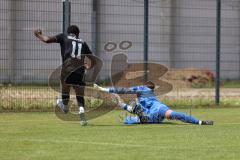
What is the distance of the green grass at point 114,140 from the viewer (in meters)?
10.2

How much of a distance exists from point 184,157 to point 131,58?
13.1 metres

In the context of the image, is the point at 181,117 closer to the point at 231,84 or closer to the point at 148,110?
Result: the point at 148,110

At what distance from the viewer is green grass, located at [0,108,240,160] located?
33.3 feet

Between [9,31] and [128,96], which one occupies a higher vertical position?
[9,31]

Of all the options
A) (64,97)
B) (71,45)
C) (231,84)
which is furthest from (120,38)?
(71,45)

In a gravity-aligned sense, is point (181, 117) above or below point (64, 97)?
below

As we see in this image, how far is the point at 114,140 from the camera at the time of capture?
12.1 m

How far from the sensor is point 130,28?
2205 cm

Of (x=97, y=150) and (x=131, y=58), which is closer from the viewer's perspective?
(x=97, y=150)

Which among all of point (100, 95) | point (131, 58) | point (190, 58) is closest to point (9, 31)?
point (100, 95)

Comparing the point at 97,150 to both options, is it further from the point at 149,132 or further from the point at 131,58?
the point at 131,58

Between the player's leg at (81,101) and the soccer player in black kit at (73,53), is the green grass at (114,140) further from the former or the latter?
the soccer player in black kit at (73,53)

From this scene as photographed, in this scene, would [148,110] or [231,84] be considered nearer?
[148,110]

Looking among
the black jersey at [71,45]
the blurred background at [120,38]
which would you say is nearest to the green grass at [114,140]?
the black jersey at [71,45]
